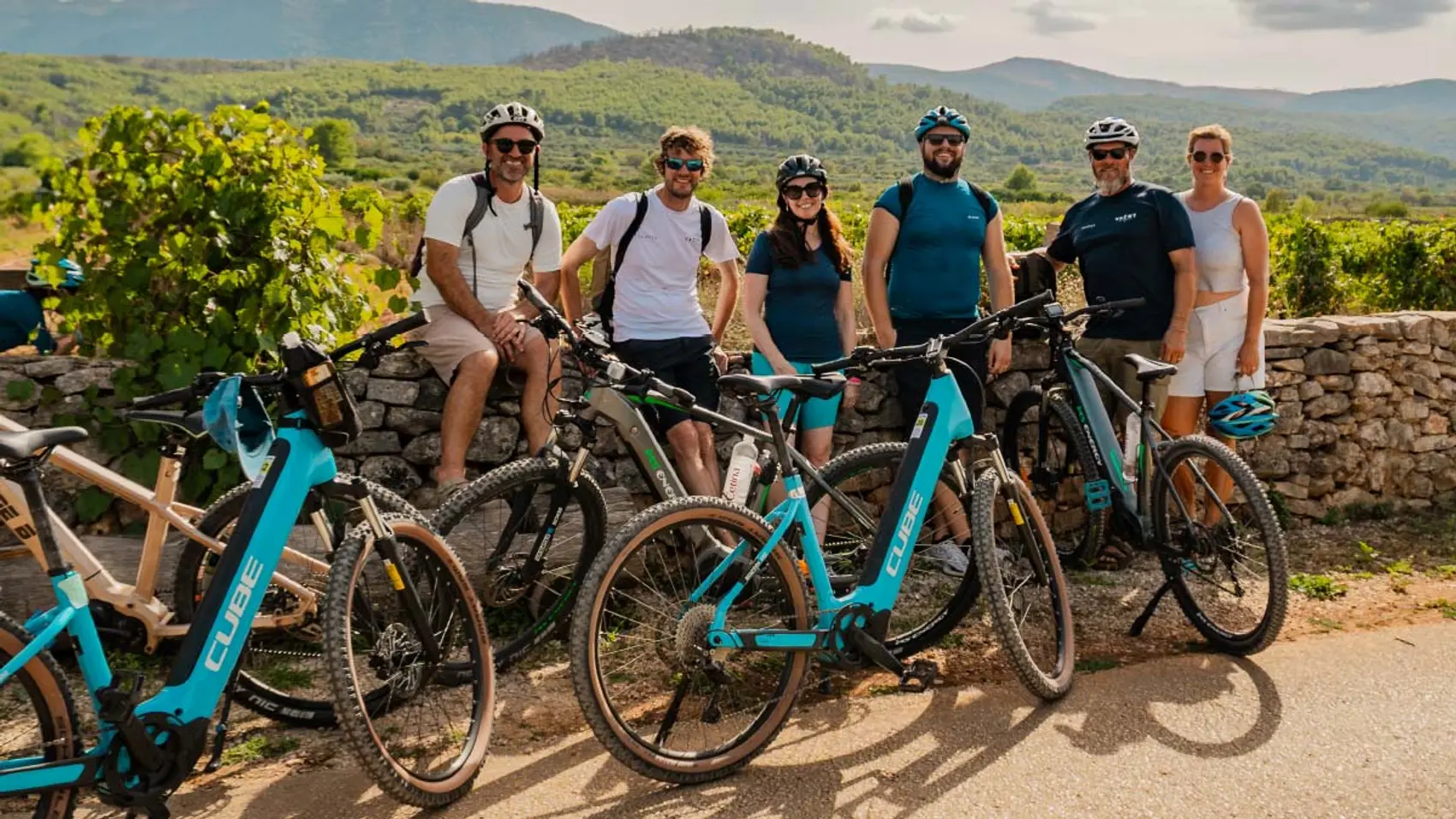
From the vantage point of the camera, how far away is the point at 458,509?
3979 millimetres

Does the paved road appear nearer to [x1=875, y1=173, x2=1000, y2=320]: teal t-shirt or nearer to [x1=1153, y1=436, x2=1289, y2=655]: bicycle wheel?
[x1=1153, y1=436, x2=1289, y2=655]: bicycle wheel

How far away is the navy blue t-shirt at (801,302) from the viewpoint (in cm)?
512

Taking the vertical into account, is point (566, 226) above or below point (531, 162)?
below

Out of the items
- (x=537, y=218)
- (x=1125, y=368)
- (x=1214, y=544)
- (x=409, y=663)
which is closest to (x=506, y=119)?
(x=537, y=218)

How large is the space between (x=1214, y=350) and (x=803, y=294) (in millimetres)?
2263

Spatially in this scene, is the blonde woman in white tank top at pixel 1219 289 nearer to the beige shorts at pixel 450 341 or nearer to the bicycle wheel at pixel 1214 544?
the bicycle wheel at pixel 1214 544

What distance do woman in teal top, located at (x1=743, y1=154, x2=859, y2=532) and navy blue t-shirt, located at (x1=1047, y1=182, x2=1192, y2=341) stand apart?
1268 millimetres

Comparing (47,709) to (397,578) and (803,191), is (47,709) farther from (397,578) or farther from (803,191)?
(803,191)

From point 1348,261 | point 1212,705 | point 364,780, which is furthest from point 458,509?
point 1348,261

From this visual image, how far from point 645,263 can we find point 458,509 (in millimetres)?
1557

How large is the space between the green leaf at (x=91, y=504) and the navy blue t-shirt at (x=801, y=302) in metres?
2.94

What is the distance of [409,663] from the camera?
3648mm

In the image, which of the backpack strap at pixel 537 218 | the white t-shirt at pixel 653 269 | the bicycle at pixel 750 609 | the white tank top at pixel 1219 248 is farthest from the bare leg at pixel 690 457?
the white tank top at pixel 1219 248

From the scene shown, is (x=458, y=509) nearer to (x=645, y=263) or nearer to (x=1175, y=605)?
(x=645, y=263)
